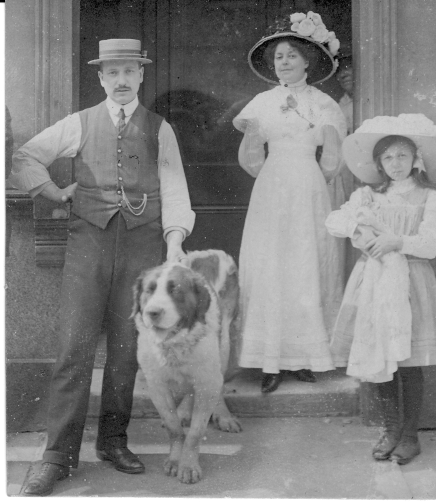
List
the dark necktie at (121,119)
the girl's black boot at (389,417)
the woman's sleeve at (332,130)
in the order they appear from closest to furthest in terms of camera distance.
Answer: the dark necktie at (121,119) → the girl's black boot at (389,417) → the woman's sleeve at (332,130)

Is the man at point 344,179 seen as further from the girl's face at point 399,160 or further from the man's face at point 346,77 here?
the girl's face at point 399,160

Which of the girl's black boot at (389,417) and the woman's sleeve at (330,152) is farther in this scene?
the woman's sleeve at (330,152)

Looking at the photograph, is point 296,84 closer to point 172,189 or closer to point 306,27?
point 306,27

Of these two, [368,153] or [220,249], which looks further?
[220,249]

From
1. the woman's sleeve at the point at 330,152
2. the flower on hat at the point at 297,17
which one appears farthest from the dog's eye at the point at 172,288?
the flower on hat at the point at 297,17

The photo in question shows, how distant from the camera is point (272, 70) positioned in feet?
13.1

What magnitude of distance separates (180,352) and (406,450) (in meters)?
1.26

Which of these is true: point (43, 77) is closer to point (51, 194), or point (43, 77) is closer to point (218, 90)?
point (51, 194)

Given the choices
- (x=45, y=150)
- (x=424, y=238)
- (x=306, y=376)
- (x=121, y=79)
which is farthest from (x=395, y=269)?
(x=45, y=150)

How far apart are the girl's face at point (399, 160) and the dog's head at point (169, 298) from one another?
44.9 inches

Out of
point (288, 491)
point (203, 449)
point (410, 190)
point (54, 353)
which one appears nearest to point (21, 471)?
point (54, 353)

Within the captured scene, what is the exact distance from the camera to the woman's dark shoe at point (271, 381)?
13.3 feet

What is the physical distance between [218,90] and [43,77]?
91cm

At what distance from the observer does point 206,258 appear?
156 inches
